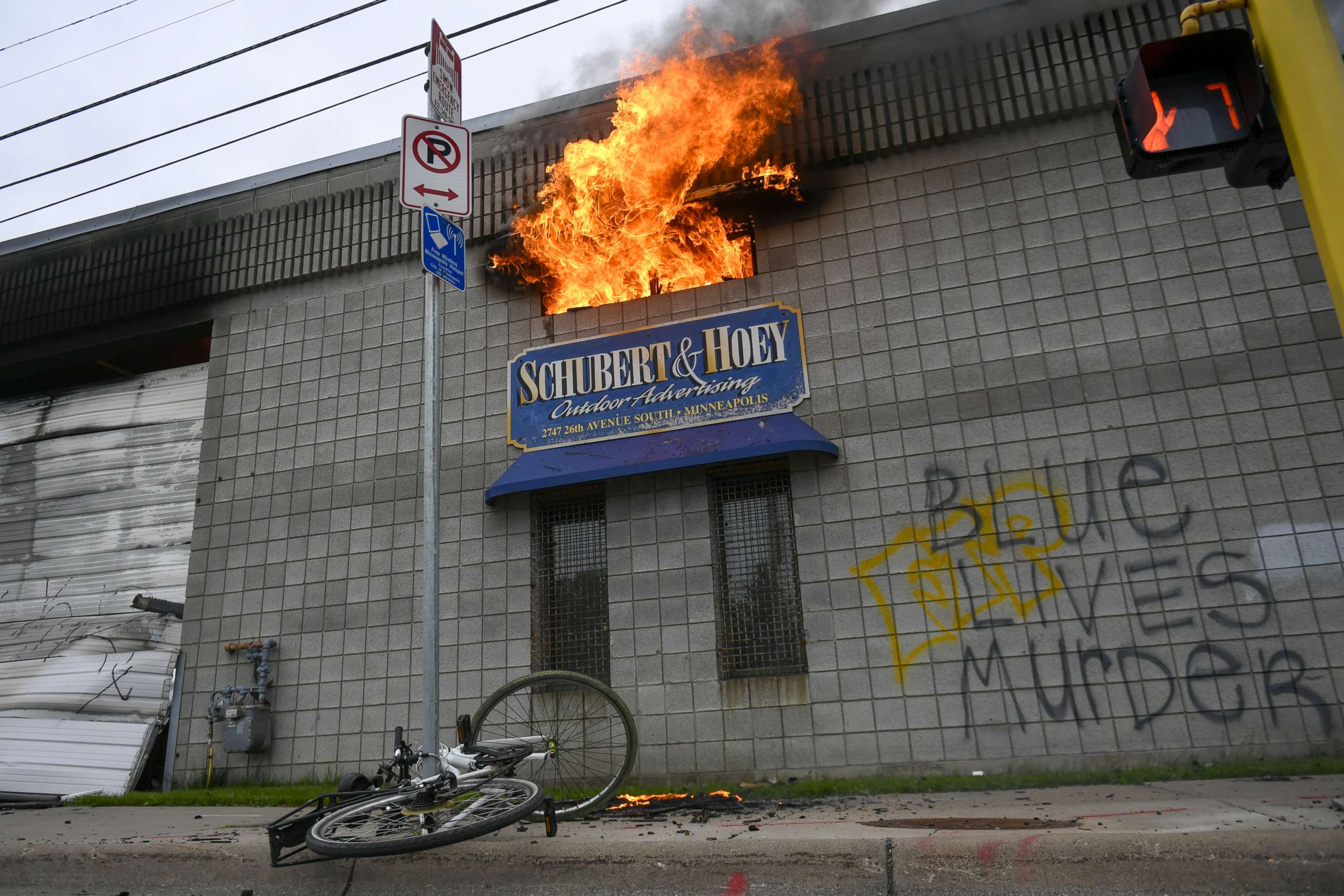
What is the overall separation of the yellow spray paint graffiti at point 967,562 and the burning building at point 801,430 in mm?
30

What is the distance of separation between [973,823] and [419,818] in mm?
3014

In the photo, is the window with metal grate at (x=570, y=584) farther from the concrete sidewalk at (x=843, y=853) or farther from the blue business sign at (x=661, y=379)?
the concrete sidewalk at (x=843, y=853)

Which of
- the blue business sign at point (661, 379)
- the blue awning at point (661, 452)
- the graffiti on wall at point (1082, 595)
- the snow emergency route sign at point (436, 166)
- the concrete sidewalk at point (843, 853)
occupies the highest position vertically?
the snow emergency route sign at point (436, 166)

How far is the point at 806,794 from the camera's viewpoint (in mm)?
6871

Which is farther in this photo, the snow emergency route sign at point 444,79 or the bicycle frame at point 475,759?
the snow emergency route sign at point 444,79

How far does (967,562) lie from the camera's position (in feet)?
25.8

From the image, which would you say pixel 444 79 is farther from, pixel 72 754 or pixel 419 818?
pixel 72 754

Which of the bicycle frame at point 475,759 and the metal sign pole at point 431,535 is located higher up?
the metal sign pole at point 431,535

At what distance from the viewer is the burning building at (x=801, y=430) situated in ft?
24.5

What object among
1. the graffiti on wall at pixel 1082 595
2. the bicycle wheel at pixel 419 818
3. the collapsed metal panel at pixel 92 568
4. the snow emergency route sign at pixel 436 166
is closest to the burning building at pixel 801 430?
the graffiti on wall at pixel 1082 595

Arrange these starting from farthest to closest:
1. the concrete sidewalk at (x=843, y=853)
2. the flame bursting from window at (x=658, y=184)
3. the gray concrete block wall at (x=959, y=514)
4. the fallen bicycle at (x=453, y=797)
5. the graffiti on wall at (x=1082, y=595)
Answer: the flame bursting from window at (x=658, y=184) → the gray concrete block wall at (x=959, y=514) → the graffiti on wall at (x=1082, y=595) → the fallen bicycle at (x=453, y=797) → the concrete sidewalk at (x=843, y=853)

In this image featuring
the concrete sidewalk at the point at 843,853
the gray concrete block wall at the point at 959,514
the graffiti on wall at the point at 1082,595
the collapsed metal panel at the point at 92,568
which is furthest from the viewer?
the collapsed metal panel at the point at 92,568

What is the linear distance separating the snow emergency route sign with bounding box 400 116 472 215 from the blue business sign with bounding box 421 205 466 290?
86 millimetres

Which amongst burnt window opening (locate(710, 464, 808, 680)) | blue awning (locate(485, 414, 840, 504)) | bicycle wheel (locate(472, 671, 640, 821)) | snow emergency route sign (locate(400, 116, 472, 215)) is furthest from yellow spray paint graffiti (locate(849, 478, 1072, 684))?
snow emergency route sign (locate(400, 116, 472, 215))
